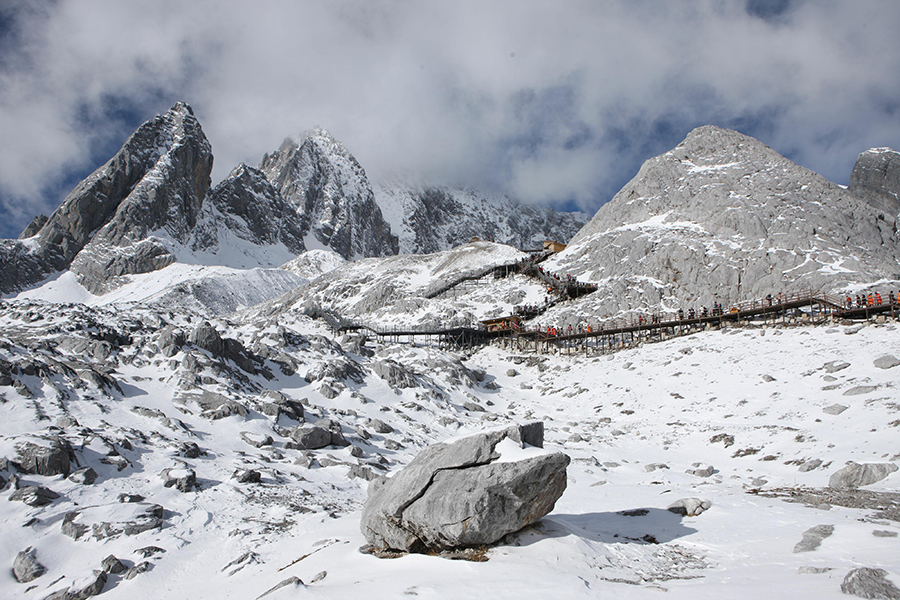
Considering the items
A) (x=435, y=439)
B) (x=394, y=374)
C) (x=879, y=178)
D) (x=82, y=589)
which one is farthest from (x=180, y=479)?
(x=879, y=178)

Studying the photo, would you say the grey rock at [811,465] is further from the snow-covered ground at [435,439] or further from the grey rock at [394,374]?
the grey rock at [394,374]

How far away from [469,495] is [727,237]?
204ft

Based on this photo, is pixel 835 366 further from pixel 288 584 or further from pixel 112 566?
pixel 112 566

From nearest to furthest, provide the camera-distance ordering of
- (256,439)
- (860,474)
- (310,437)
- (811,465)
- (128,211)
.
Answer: (860,474) → (811,465) → (256,439) → (310,437) → (128,211)

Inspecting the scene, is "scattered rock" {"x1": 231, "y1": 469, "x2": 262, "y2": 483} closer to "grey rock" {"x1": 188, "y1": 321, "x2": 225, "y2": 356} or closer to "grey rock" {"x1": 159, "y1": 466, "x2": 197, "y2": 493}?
"grey rock" {"x1": 159, "y1": 466, "x2": 197, "y2": 493}

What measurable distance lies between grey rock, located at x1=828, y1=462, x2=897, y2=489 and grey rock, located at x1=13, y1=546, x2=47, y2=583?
19.9 meters

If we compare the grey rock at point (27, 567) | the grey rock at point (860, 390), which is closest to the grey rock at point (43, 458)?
the grey rock at point (27, 567)

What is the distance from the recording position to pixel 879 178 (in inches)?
3851

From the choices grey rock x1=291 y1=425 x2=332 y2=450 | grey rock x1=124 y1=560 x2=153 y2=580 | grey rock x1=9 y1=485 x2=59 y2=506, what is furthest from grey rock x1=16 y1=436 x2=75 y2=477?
grey rock x1=291 y1=425 x2=332 y2=450

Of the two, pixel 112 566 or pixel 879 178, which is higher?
pixel 879 178

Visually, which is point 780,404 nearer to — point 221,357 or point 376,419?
point 376,419

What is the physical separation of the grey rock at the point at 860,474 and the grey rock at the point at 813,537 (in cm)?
526

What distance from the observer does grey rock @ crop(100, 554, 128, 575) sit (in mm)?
9992

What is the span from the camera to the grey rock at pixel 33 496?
11500 mm
